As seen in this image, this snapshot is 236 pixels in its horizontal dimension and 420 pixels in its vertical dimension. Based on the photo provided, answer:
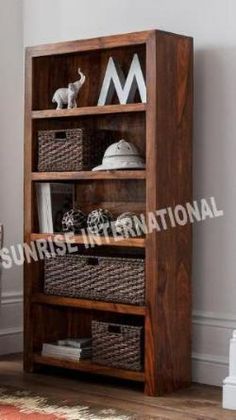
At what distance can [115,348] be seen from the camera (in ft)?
11.6

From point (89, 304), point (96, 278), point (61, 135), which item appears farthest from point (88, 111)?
point (89, 304)

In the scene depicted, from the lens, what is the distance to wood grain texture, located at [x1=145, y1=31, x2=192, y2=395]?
3355 millimetres

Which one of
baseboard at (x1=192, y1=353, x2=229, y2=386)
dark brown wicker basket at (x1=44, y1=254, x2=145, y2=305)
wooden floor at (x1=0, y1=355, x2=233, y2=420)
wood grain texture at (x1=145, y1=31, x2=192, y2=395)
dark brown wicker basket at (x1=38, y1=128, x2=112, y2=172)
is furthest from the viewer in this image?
dark brown wicker basket at (x1=38, y1=128, x2=112, y2=172)

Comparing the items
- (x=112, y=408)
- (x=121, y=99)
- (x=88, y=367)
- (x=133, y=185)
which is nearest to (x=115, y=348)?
(x=88, y=367)

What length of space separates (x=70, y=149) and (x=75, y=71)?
57cm

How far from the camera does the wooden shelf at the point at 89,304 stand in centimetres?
343

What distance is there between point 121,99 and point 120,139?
28cm

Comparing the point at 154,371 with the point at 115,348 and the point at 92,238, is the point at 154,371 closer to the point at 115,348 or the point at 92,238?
the point at 115,348

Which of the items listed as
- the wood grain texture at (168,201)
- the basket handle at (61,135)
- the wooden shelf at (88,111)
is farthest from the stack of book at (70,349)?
the wooden shelf at (88,111)

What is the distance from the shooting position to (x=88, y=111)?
3.60 meters

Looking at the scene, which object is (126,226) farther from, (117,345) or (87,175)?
(117,345)

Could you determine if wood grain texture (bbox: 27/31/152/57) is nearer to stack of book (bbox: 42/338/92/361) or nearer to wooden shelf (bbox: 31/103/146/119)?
wooden shelf (bbox: 31/103/146/119)

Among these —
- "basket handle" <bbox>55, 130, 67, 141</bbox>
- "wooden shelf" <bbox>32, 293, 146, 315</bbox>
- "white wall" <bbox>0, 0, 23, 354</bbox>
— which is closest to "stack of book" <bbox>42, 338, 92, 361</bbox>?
"wooden shelf" <bbox>32, 293, 146, 315</bbox>

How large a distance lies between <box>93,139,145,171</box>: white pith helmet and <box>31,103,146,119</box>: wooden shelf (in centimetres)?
16
